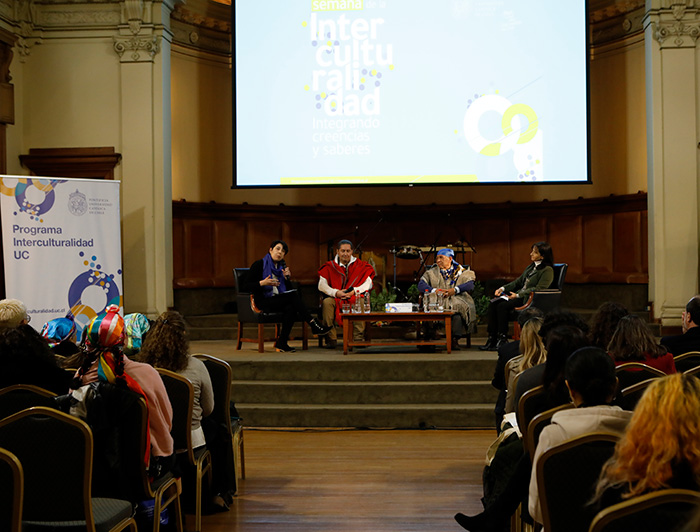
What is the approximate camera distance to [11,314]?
4.31 meters

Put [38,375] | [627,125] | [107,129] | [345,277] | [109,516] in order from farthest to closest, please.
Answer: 1. [627,125]
2. [107,129]
3. [345,277]
4. [38,375]
5. [109,516]

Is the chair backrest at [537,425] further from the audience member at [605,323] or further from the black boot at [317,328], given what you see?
the black boot at [317,328]

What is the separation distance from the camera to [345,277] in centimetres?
820

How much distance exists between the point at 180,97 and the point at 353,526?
7.74 metres

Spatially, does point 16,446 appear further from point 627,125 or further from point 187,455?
point 627,125

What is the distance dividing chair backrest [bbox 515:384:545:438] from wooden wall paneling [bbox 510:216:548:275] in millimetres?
7498

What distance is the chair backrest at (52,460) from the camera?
2.47 metres

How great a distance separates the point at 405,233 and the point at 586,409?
328 inches

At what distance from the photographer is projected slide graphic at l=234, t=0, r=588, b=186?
8.91 meters

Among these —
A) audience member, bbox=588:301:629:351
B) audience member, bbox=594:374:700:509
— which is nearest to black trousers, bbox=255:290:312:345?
audience member, bbox=588:301:629:351

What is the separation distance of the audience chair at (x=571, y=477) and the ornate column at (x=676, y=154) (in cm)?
687

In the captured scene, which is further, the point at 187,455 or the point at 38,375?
the point at 187,455

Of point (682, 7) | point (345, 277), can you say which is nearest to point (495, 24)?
point (682, 7)

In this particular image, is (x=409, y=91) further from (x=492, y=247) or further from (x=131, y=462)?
(x=131, y=462)
